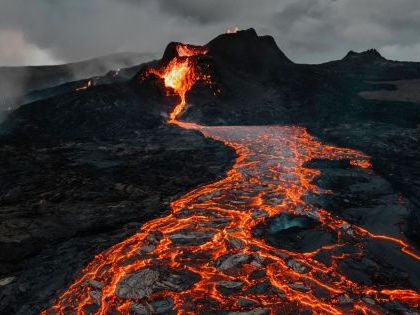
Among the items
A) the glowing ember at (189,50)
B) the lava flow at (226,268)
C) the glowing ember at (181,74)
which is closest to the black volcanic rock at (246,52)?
the glowing ember at (189,50)

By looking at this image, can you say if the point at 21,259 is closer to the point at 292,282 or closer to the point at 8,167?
the point at 292,282

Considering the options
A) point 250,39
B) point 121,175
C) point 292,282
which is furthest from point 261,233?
point 250,39

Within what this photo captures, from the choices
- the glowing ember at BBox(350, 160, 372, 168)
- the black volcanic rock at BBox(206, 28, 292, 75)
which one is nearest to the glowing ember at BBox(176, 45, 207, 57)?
the black volcanic rock at BBox(206, 28, 292, 75)

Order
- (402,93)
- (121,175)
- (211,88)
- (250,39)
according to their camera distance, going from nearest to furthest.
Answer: (121,175) < (211,88) < (402,93) < (250,39)

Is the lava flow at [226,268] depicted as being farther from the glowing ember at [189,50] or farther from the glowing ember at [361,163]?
the glowing ember at [189,50]

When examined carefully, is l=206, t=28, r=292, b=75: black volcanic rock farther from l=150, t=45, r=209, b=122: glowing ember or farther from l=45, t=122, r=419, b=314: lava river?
l=45, t=122, r=419, b=314: lava river

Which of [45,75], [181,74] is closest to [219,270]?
[181,74]
